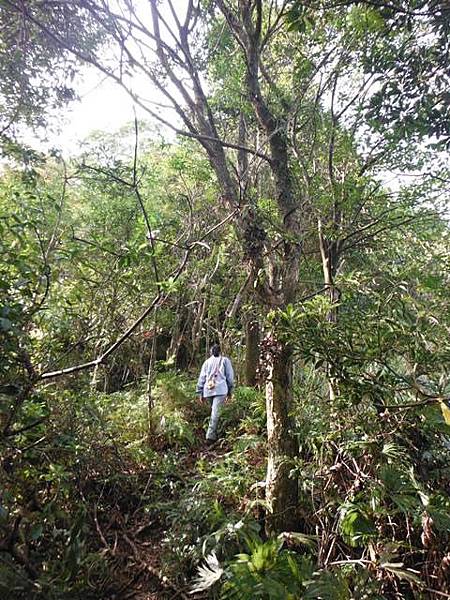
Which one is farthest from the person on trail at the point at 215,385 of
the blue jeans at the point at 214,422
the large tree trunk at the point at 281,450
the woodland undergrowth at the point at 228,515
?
the large tree trunk at the point at 281,450

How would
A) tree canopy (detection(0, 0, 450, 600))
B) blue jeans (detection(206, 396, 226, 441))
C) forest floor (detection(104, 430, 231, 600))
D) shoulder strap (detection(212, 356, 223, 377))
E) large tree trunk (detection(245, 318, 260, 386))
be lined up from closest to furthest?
tree canopy (detection(0, 0, 450, 600))
forest floor (detection(104, 430, 231, 600))
blue jeans (detection(206, 396, 226, 441))
shoulder strap (detection(212, 356, 223, 377))
large tree trunk (detection(245, 318, 260, 386))

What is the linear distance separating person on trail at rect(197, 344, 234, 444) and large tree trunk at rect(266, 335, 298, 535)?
2.54 meters

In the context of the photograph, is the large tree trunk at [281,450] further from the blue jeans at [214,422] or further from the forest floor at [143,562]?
the blue jeans at [214,422]

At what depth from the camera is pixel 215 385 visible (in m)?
5.93

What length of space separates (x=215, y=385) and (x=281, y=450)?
278 centimetres

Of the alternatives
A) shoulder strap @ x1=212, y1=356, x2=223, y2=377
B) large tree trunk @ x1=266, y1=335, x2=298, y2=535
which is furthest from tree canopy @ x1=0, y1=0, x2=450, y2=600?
shoulder strap @ x1=212, y1=356, x2=223, y2=377

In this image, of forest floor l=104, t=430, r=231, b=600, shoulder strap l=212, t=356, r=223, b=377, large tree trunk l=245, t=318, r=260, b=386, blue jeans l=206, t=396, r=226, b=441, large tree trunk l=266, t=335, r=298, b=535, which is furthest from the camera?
large tree trunk l=245, t=318, r=260, b=386

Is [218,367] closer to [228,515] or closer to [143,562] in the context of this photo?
[228,515]

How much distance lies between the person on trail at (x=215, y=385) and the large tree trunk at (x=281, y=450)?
2.54 meters

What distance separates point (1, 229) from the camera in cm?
212

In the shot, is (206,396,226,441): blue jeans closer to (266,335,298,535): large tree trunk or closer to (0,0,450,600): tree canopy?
(0,0,450,600): tree canopy

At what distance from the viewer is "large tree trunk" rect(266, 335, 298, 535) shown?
3137 millimetres

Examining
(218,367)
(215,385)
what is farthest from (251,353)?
(215,385)

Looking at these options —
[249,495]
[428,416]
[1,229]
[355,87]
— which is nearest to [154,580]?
[249,495]
